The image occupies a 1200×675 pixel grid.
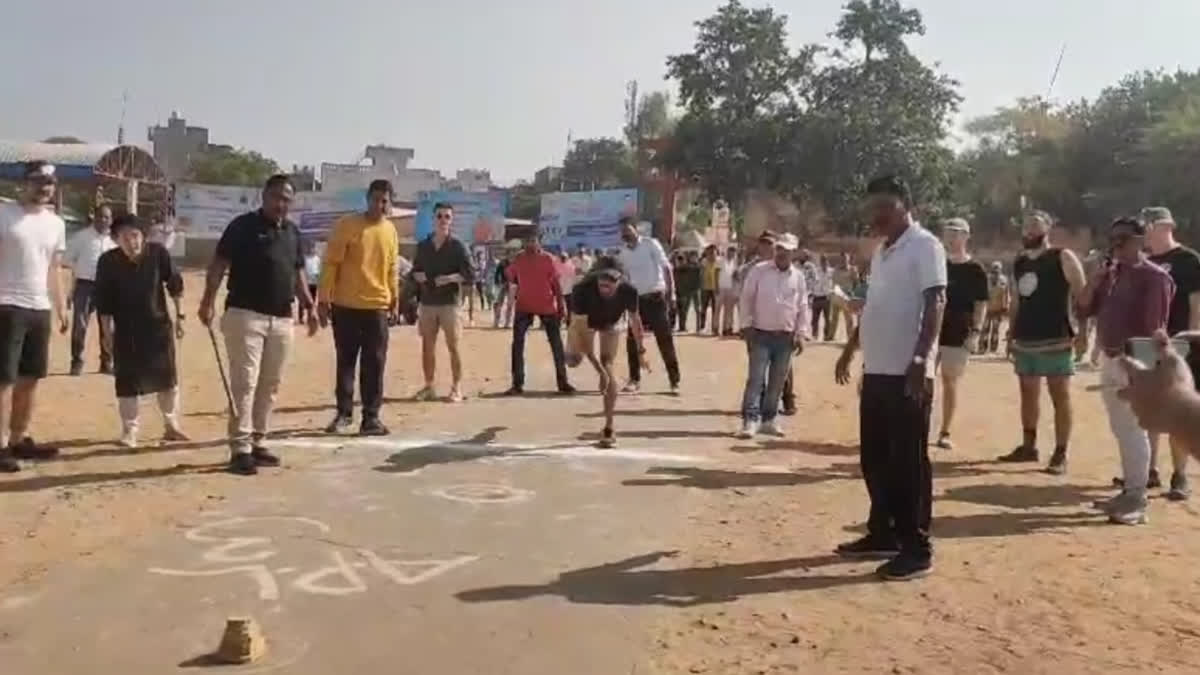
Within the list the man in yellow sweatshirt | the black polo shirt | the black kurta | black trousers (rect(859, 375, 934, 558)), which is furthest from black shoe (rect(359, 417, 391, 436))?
black trousers (rect(859, 375, 934, 558))

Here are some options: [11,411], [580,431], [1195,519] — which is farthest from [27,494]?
[1195,519]

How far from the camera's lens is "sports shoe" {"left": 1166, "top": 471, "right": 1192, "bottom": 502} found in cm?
860

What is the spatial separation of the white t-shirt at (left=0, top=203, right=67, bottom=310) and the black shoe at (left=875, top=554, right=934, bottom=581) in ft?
18.8

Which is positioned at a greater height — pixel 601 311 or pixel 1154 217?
pixel 1154 217

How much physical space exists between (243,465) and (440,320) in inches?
157

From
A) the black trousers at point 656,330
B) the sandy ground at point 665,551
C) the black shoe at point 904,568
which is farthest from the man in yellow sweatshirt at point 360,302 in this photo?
the black shoe at point 904,568

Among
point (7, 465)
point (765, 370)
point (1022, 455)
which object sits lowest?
point (7, 465)

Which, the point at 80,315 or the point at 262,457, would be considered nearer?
the point at 262,457

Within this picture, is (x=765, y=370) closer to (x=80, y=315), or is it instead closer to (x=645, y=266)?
(x=645, y=266)

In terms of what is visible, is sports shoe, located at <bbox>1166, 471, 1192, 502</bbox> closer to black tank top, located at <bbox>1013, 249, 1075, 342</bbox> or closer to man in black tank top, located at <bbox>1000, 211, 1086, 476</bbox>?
man in black tank top, located at <bbox>1000, 211, 1086, 476</bbox>

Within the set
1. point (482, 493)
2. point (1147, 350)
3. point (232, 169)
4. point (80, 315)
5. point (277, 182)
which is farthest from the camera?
point (232, 169)

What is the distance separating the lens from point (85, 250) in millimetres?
14344

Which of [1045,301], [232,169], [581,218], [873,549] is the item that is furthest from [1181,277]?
[232,169]

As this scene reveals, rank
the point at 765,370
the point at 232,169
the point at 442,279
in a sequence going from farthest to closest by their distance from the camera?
the point at 232,169
the point at 442,279
the point at 765,370
